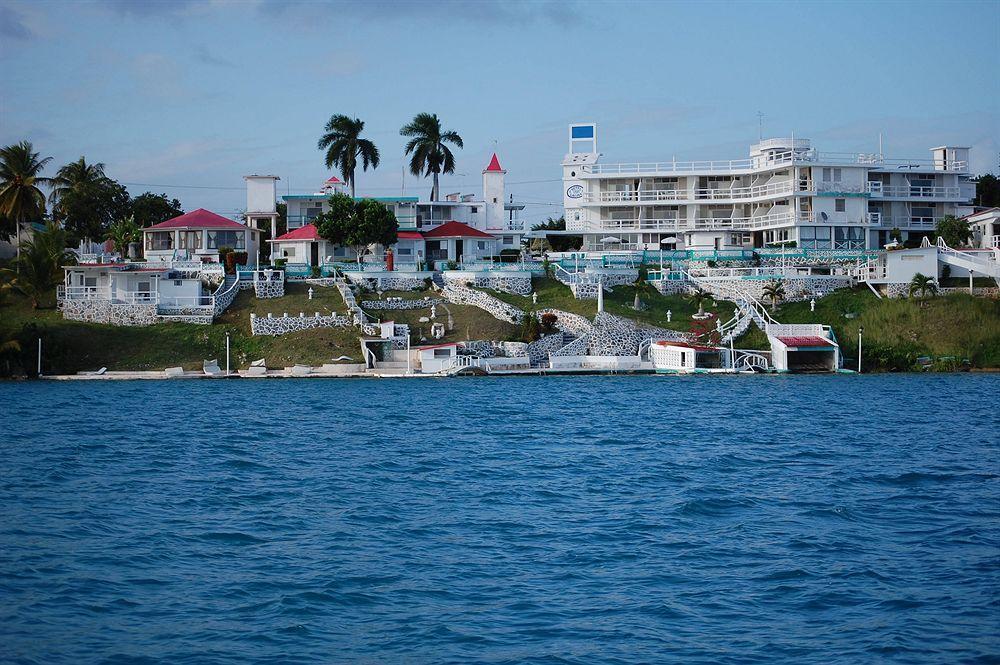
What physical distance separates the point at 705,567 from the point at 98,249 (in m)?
70.4

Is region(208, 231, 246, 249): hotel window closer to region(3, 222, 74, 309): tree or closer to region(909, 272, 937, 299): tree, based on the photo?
region(3, 222, 74, 309): tree

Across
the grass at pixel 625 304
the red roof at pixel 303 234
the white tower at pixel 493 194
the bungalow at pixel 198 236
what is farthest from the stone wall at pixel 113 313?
the white tower at pixel 493 194

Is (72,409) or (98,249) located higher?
(98,249)

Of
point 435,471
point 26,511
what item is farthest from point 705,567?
point 26,511

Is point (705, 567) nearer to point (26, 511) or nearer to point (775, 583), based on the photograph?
point (775, 583)

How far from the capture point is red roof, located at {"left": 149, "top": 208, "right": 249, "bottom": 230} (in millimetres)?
76125

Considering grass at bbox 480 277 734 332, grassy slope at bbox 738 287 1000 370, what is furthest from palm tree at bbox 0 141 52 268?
grassy slope at bbox 738 287 1000 370

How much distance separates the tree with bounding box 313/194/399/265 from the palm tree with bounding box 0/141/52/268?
21723 millimetres

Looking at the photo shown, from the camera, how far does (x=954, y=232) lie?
7875 cm

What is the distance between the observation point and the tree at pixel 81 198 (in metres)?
91.8

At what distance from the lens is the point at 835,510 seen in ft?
78.8

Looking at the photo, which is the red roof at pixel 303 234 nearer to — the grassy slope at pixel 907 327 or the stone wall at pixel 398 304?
the stone wall at pixel 398 304

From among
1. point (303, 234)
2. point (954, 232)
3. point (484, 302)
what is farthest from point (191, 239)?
point (954, 232)

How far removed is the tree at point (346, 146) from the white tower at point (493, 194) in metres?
9.17
